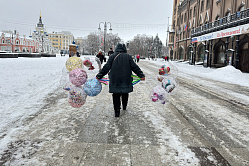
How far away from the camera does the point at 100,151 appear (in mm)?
3027

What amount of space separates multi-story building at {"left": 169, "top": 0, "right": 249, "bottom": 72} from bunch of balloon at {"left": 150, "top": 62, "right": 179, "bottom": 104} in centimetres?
1551

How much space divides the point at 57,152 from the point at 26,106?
10.3ft

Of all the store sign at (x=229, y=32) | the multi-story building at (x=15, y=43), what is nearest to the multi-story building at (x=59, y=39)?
the multi-story building at (x=15, y=43)

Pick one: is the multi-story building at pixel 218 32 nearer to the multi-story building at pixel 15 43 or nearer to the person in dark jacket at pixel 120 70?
the person in dark jacket at pixel 120 70

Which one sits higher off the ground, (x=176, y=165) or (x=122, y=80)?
(x=122, y=80)

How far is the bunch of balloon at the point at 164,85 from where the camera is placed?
15.5 ft

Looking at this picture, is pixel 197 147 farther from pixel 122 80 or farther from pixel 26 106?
pixel 26 106

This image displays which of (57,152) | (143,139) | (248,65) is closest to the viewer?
(57,152)

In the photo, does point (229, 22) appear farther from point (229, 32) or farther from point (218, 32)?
point (218, 32)

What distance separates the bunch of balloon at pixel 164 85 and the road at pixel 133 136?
0.51 meters

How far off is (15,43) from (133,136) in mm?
107027

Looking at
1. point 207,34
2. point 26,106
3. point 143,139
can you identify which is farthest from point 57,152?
point 207,34

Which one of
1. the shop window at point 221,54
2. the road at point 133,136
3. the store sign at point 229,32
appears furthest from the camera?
the shop window at point 221,54

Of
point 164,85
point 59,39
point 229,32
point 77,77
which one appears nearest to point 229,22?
point 229,32
